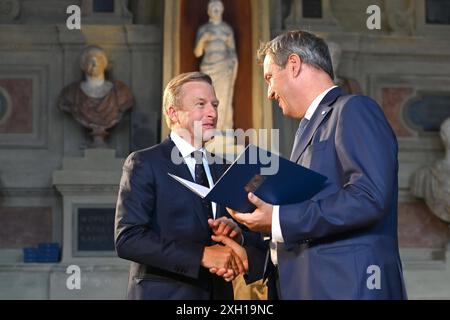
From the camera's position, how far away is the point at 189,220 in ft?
11.5

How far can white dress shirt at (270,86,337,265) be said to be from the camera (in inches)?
114

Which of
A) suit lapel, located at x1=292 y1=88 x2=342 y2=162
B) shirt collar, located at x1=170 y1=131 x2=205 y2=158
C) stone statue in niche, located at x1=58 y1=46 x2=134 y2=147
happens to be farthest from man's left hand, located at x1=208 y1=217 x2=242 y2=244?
stone statue in niche, located at x1=58 y1=46 x2=134 y2=147

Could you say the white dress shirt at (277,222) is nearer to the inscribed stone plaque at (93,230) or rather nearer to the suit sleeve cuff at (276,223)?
the suit sleeve cuff at (276,223)

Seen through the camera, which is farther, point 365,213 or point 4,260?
point 4,260

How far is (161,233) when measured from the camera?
11.4 feet

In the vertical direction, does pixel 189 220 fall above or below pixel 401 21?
below

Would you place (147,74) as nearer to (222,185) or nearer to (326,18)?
(326,18)

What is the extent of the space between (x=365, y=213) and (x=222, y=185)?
1.39 feet

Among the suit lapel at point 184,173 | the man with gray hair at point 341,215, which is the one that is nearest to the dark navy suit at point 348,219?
the man with gray hair at point 341,215

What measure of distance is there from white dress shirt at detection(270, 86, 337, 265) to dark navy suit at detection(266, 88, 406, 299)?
2 cm

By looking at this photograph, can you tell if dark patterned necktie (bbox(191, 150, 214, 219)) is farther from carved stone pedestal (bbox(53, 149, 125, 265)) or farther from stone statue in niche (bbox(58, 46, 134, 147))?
stone statue in niche (bbox(58, 46, 134, 147))

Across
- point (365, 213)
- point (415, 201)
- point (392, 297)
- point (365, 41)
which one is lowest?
point (415, 201)

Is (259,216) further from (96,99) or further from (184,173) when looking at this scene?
(96,99)

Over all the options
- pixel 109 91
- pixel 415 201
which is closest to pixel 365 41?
pixel 415 201
